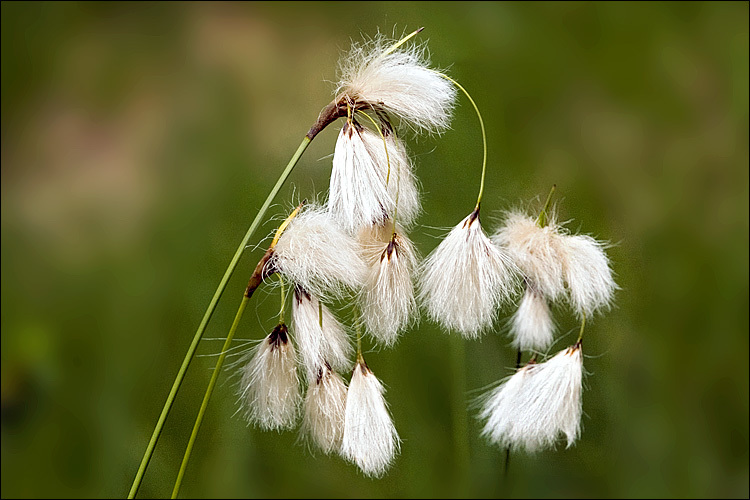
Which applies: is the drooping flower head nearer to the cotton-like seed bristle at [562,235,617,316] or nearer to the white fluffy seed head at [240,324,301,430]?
the cotton-like seed bristle at [562,235,617,316]

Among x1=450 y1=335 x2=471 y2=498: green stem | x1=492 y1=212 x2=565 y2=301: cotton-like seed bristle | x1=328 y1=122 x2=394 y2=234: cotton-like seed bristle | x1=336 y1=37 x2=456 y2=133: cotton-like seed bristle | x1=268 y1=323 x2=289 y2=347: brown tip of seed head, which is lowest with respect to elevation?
x1=450 y1=335 x2=471 y2=498: green stem

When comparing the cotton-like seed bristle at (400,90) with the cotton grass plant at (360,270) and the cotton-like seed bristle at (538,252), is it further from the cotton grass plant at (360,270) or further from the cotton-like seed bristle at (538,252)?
the cotton-like seed bristle at (538,252)

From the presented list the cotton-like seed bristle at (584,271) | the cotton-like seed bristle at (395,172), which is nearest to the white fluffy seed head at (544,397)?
the cotton-like seed bristle at (584,271)

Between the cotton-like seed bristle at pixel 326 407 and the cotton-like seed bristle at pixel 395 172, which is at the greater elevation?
the cotton-like seed bristle at pixel 395 172

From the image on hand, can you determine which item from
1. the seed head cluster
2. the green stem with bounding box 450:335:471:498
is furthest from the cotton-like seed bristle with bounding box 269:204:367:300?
the green stem with bounding box 450:335:471:498

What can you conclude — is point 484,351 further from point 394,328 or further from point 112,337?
point 112,337

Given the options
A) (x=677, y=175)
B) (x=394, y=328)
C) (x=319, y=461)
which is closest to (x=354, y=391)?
(x=394, y=328)
